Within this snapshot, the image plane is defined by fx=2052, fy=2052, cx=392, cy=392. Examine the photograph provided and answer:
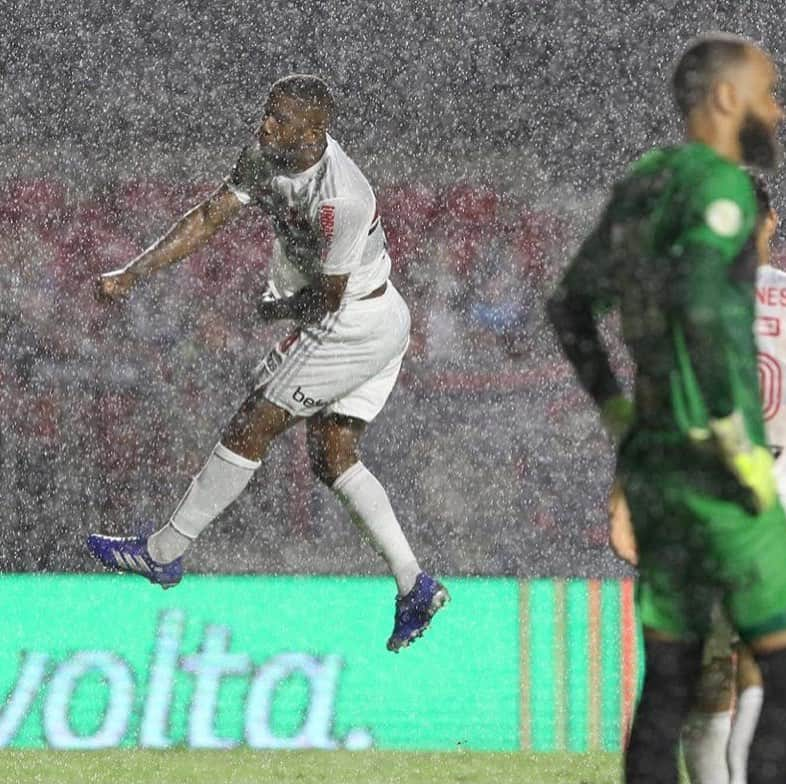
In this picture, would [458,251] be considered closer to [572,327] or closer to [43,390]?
[43,390]

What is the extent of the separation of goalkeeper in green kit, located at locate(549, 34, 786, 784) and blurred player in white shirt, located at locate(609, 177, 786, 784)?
22.2 inches

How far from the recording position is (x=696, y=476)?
2863 mm

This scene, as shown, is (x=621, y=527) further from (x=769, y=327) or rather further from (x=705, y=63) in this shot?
(x=769, y=327)

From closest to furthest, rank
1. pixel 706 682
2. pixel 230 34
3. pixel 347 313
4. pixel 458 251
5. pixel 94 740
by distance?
1. pixel 706 682
2. pixel 347 313
3. pixel 94 740
4. pixel 458 251
5. pixel 230 34

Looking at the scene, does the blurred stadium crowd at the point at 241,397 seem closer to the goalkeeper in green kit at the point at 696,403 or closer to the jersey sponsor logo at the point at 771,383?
the jersey sponsor logo at the point at 771,383

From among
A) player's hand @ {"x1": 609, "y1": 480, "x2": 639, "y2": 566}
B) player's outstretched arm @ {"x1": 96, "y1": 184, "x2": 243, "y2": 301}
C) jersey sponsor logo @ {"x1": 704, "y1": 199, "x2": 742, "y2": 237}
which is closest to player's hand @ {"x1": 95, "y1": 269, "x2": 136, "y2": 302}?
player's outstretched arm @ {"x1": 96, "y1": 184, "x2": 243, "y2": 301}

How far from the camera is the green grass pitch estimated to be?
5.60 meters

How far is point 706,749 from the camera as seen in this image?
378cm

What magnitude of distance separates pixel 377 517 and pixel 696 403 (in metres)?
2.64

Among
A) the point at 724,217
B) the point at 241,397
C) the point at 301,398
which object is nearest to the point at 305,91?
the point at 301,398

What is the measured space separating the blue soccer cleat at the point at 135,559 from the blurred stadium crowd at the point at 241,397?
4644mm

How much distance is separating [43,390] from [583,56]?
4.23 metres

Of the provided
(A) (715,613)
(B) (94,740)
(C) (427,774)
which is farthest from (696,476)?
(B) (94,740)

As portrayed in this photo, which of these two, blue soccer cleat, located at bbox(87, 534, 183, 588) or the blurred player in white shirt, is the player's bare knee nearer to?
blue soccer cleat, located at bbox(87, 534, 183, 588)
